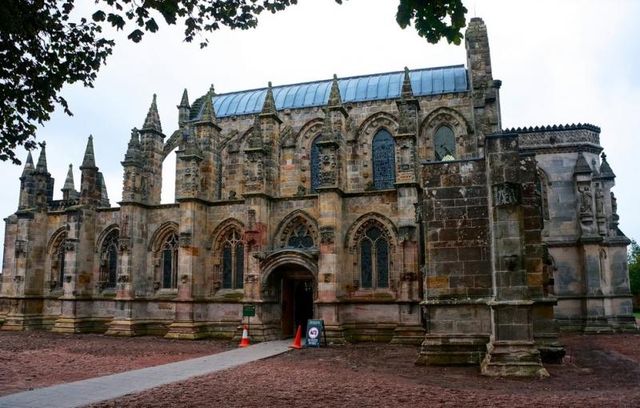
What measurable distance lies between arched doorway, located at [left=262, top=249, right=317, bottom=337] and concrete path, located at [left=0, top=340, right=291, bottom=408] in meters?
5.50

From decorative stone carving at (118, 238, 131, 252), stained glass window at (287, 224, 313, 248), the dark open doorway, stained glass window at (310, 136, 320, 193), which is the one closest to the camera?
stained glass window at (287, 224, 313, 248)

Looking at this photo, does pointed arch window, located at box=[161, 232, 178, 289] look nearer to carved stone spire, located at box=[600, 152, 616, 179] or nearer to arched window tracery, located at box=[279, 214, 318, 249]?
arched window tracery, located at box=[279, 214, 318, 249]

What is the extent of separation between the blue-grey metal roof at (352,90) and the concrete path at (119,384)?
57.2 feet

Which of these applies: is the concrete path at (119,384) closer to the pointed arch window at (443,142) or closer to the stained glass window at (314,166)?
the stained glass window at (314,166)

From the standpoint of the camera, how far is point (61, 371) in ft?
46.0

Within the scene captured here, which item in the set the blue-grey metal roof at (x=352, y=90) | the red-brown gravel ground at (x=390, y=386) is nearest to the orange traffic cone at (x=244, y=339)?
the red-brown gravel ground at (x=390, y=386)

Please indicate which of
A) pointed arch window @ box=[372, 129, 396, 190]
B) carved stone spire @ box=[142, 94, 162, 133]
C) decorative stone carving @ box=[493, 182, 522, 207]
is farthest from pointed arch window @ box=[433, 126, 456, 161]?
decorative stone carving @ box=[493, 182, 522, 207]

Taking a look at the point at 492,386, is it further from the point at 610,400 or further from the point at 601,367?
the point at 601,367

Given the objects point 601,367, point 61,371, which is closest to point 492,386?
point 601,367

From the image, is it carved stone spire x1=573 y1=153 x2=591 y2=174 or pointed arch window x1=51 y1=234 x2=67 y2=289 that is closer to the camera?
carved stone spire x1=573 y1=153 x2=591 y2=174

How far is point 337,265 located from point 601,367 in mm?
10323

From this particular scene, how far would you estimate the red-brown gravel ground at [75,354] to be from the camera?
13.1 m

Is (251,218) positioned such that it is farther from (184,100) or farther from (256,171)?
(184,100)

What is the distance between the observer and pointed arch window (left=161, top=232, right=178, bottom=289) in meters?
26.0
